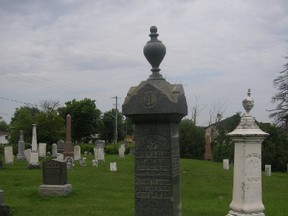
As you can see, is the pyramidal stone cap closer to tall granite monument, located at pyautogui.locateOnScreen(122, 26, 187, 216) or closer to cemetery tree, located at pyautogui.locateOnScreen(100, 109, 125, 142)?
tall granite monument, located at pyautogui.locateOnScreen(122, 26, 187, 216)

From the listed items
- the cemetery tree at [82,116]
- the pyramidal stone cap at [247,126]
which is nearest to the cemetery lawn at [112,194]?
the pyramidal stone cap at [247,126]

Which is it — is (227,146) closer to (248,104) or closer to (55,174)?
(55,174)

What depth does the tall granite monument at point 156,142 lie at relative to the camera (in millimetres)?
5746

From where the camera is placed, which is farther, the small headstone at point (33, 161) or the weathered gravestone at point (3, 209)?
the small headstone at point (33, 161)

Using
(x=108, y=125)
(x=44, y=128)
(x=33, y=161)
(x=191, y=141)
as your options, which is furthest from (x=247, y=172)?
(x=108, y=125)

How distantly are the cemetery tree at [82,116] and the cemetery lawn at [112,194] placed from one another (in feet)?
138

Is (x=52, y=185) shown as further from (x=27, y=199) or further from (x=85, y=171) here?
(x=85, y=171)

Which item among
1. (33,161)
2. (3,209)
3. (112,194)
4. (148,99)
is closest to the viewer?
(148,99)

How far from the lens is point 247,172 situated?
9.33 metres

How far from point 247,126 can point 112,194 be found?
7.37m

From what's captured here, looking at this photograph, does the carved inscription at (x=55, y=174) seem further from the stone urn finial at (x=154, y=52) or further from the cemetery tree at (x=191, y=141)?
the cemetery tree at (x=191, y=141)

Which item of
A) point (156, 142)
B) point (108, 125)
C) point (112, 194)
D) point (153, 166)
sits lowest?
point (112, 194)

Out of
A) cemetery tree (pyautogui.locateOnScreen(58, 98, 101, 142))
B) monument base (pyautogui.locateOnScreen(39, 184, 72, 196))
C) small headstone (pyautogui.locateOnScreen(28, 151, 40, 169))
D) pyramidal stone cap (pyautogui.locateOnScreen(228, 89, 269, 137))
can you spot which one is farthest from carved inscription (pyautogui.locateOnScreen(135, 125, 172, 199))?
cemetery tree (pyautogui.locateOnScreen(58, 98, 101, 142))

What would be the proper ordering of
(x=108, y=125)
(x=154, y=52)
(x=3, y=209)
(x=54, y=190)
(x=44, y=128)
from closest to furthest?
(x=154, y=52), (x=3, y=209), (x=54, y=190), (x=44, y=128), (x=108, y=125)
